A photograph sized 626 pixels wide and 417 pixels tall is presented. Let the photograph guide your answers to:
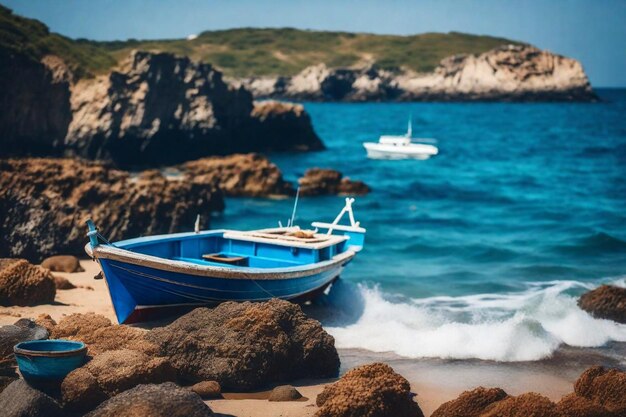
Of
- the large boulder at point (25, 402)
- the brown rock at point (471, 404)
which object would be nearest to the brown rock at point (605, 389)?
the brown rock at point (471, 404)

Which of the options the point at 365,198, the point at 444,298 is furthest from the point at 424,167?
the point at 444,298

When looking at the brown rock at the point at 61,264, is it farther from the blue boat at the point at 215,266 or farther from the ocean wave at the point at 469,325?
the ocean wave at the point at 469,325

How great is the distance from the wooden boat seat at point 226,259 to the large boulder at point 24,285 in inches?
129

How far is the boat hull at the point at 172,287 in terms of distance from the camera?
13961 mm

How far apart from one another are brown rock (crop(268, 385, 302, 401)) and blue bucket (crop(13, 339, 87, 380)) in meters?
2.67

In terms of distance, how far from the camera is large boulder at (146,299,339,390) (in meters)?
11.7

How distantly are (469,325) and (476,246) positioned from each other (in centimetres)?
1085

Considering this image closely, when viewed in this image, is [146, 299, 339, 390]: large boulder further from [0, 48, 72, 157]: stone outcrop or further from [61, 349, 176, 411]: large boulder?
[0, 48, 72, 157]: stone outcrop

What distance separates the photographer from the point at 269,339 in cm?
1212

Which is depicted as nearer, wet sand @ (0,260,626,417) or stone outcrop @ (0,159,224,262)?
wet sand @ (0,260,626,417)

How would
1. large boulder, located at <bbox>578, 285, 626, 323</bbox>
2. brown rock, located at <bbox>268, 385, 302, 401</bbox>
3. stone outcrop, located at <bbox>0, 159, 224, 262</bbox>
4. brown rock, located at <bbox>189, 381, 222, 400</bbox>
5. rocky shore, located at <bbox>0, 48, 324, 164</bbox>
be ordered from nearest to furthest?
1. brown rock, located at <bbox>189, 381, 222, 400</bbox>
2. brown rock, located at <bbox>268, 385, 302, 401</bbox>
3. large boulder, located at <bbox>578, 285, 626, 323</bbox>
4. stone outcrop, located at <bbox>0, 159, 224, 262</bbox>
5. rocky shore, located at <bbox>0, 48, 324, 164</bbox>

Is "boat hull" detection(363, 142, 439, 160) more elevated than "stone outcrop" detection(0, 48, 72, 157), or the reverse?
"stone outcrop" detection(0, 48, 72, 157)

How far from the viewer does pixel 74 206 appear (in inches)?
853

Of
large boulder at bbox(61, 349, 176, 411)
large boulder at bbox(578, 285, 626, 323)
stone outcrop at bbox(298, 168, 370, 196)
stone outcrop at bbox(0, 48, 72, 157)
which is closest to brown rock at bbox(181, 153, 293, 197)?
stone outcrop at bbox(298, 168, 370, 196)
